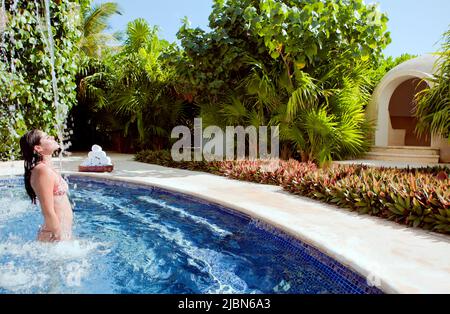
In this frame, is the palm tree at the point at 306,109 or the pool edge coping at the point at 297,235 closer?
the pool edge coping at the point at 297,235

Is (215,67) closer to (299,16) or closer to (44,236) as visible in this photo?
(299,16)

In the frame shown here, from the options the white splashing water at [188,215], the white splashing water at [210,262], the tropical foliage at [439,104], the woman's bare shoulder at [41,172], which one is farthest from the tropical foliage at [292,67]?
the woman's bare shoulder at [41,172]

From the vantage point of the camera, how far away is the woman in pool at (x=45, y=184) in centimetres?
368

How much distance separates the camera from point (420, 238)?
4.18 m

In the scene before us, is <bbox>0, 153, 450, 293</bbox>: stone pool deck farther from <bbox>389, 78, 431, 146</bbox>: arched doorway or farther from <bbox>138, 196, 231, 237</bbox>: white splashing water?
<bbox>389, 78, 431, 146</bbox>: arched doorway

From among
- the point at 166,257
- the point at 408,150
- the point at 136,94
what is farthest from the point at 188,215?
the point at 136,94

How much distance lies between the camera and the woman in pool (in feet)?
12.1

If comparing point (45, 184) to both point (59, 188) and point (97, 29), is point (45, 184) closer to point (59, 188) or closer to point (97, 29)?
point (59, 188)

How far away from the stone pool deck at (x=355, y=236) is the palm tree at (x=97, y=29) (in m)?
14.9

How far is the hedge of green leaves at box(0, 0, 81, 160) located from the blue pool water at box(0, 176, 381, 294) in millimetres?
5391

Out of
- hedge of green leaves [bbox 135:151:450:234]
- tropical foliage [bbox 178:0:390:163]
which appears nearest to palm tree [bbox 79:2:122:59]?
tropical foliage [bbox 178:0:390:163]

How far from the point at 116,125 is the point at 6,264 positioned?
40.6ft

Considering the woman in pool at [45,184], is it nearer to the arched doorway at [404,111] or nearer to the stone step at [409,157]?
the stone step at [409,157]
